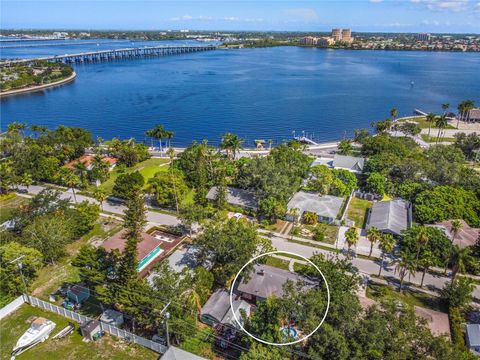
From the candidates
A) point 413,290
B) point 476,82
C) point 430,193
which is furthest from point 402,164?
point 476,82

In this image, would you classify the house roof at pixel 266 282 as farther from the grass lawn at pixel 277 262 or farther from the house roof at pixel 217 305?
the grass lawn at pixel 277 262

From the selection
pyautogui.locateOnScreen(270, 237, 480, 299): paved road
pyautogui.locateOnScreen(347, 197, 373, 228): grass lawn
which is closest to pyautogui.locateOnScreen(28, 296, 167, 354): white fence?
pyautogui.locateOnScreen(270, 237, 480, 299): paved road

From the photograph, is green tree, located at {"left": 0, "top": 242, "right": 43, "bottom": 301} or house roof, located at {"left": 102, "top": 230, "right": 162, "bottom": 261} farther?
house roof, located at {"left": 102, "top": 230, "right": 162, "bottom": 261}

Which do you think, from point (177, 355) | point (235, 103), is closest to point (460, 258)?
point (177, 355)

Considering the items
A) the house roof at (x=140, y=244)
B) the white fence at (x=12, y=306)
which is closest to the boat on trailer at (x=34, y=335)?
the white fence at (x=12, y=306)

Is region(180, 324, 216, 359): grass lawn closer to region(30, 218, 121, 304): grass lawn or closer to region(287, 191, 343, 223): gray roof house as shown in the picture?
region(30, 218, 121, 304): grass lawn

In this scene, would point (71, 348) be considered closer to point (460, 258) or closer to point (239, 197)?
point (239, 197)

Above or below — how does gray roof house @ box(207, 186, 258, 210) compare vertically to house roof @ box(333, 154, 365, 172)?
below

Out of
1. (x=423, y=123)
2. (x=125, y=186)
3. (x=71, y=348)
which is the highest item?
(x=423, y=123)
